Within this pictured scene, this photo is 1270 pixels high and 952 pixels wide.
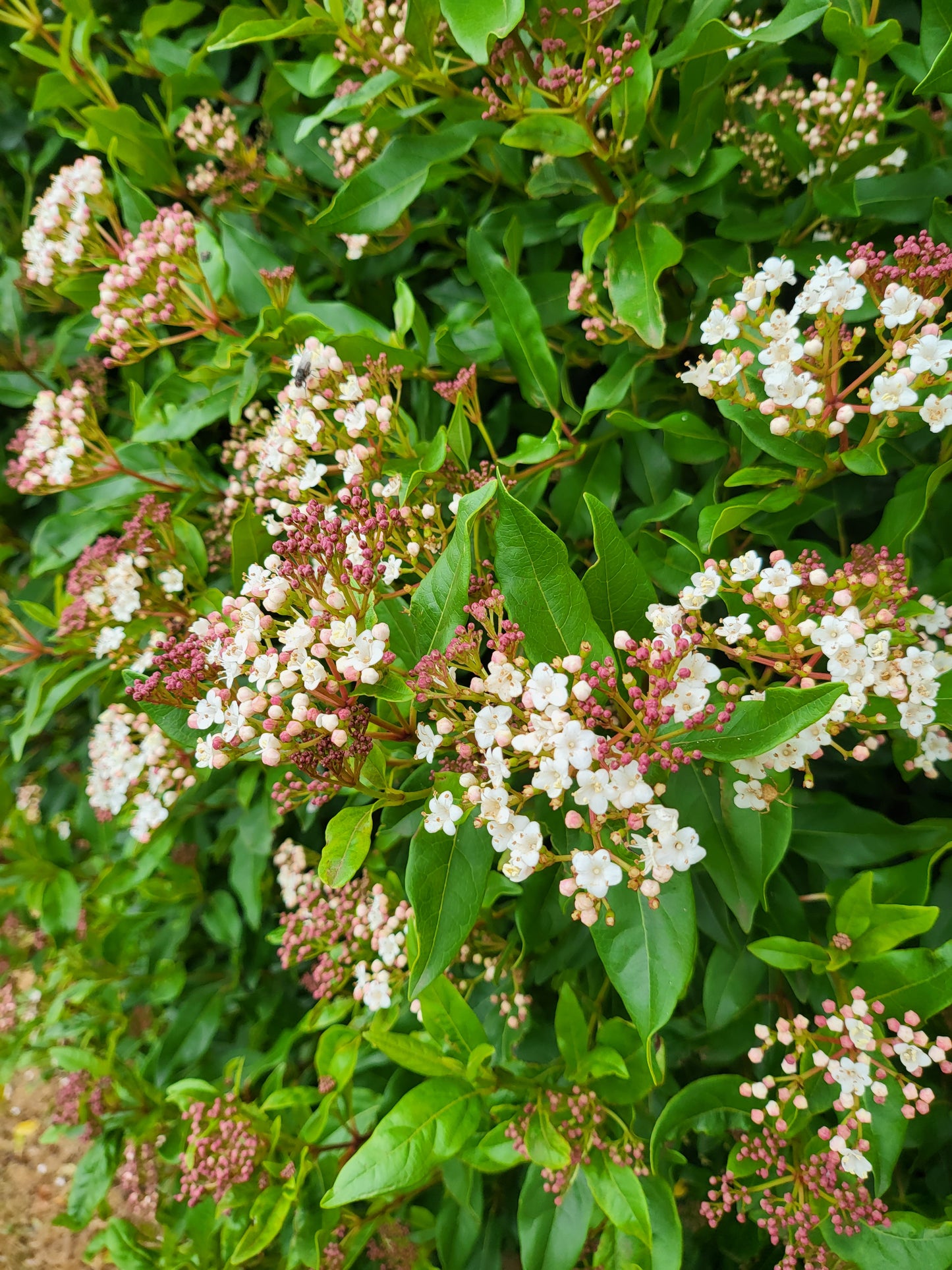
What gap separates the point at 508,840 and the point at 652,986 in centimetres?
32

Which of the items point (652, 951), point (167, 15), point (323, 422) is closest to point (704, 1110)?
point (652, 951)

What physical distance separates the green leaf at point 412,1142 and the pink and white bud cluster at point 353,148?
2074 mm

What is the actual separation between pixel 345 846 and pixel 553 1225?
109 cm

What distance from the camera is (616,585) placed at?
1280 mm

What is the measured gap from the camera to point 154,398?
219 centimetres

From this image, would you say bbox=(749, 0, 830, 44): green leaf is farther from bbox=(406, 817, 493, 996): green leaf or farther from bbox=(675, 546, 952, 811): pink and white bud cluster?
bbox=(406, 817, 493, 996): green leaf

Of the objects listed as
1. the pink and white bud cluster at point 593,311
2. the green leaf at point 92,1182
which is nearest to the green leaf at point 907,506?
the pink and white bud cluster at point 593,311

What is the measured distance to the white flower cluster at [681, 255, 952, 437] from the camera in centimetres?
124

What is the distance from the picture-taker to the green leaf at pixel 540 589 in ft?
3.87

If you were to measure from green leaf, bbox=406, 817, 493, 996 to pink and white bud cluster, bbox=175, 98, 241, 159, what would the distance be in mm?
1974

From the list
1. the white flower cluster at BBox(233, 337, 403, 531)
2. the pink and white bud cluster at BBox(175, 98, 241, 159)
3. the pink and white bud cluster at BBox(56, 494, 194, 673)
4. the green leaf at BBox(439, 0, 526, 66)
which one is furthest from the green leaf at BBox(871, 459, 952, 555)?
the pink and white bud cluster at BBox(175, 98, 241, 159)

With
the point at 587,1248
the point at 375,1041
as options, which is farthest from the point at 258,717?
the point at 587,1248

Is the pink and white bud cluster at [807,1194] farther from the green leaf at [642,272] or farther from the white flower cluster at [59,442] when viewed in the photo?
the white flower cluster at [59,442]

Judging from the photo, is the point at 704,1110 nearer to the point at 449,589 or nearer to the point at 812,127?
the point at 449,589
